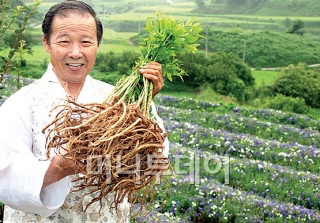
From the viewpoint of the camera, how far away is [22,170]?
202 cm

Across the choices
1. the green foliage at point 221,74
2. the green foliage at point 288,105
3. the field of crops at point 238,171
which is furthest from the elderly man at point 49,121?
the green foliage at point 221,74

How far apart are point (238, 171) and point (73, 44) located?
5190 millimetres

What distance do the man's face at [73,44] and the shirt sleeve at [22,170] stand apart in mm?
258

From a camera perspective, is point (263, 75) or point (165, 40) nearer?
point (165, 40)

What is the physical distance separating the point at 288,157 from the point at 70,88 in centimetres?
633

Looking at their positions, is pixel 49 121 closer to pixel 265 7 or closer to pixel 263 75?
pixel 263 75

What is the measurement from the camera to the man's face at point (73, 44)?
2.23 meters

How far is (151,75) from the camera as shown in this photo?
2311mm

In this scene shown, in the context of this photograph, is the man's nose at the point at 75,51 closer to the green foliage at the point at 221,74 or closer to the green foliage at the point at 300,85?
the green foliage at the point at 300,85

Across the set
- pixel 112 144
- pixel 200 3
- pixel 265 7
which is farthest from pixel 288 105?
pixel 200 3

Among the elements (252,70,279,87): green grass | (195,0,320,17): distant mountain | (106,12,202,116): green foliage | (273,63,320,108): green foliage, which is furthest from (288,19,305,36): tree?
(106,12,202,116): green foliage

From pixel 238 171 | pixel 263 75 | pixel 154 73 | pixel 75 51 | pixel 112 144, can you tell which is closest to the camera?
pixel 112 144

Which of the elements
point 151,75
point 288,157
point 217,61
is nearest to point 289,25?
point 217,61

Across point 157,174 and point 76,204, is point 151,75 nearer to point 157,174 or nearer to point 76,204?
point 157,174
